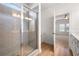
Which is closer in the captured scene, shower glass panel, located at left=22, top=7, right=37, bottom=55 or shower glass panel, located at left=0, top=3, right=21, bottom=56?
shower glass panel, located at left=0, top=3, right=21, bottom=56

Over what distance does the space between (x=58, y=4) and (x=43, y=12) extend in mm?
252

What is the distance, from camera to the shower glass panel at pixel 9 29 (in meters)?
1.40

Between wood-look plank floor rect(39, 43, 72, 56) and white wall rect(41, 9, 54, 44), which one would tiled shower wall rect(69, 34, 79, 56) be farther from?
white wall rect(41, 9, 54, 44)

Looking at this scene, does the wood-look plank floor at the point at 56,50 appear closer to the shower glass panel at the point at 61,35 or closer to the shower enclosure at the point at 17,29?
the shower glass panel at the point at 61,35

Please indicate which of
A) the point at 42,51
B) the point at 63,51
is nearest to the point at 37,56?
the point at 42,51

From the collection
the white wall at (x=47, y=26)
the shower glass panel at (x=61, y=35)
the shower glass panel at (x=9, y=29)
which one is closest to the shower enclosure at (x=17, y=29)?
the shower glass panel at (x=9, y=29)

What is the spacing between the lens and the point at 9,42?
4.74 ft

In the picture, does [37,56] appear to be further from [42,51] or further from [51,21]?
[51,21]

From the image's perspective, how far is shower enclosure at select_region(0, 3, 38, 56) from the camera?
1408 millimetres

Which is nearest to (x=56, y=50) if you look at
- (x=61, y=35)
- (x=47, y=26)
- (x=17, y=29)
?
(x=61, y=35)

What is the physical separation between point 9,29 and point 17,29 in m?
0.12

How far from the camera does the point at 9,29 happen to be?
142 centimetres

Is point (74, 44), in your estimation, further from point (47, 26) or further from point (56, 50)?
point (47, 26)

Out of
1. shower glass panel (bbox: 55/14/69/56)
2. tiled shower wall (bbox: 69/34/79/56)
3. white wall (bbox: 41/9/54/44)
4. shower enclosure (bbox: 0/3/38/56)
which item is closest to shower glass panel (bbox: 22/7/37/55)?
shower enclosure (bbox: 0/3/38/56)
